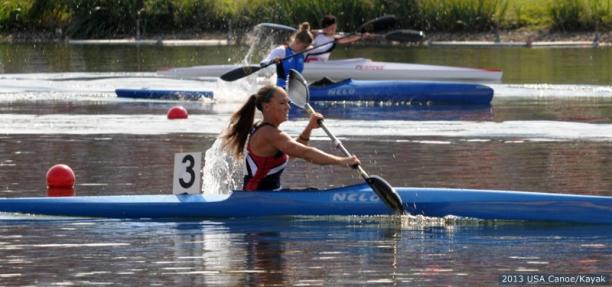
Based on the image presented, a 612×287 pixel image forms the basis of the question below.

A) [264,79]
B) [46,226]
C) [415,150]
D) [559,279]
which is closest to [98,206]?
[46,226]

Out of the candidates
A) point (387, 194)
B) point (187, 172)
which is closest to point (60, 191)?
point (187, 172)

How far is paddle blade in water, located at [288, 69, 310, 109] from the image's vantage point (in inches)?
569

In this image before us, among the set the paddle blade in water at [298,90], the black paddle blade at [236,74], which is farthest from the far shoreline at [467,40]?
the paddle blade in water at [298,90]

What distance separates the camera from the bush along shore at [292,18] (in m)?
47.2

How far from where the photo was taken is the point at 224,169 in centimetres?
1566

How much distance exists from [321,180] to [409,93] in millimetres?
9720

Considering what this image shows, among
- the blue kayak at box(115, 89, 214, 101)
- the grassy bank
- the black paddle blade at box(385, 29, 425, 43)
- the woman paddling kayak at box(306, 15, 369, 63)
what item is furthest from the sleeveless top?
the grassy bank

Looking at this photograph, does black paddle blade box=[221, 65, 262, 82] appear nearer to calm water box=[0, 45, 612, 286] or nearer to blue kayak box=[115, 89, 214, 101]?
calm water box=[0, 45, 612, 286]

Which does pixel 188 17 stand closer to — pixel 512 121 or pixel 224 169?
pixel 512 121

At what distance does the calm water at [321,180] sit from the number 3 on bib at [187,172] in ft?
1.38

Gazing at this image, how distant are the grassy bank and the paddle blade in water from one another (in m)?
33.1

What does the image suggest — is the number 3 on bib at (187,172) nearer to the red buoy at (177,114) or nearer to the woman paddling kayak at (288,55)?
the red buoy at (177,114)

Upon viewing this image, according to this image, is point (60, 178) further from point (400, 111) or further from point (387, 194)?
point (400, 111)

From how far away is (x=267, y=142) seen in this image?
1307 centimetres
